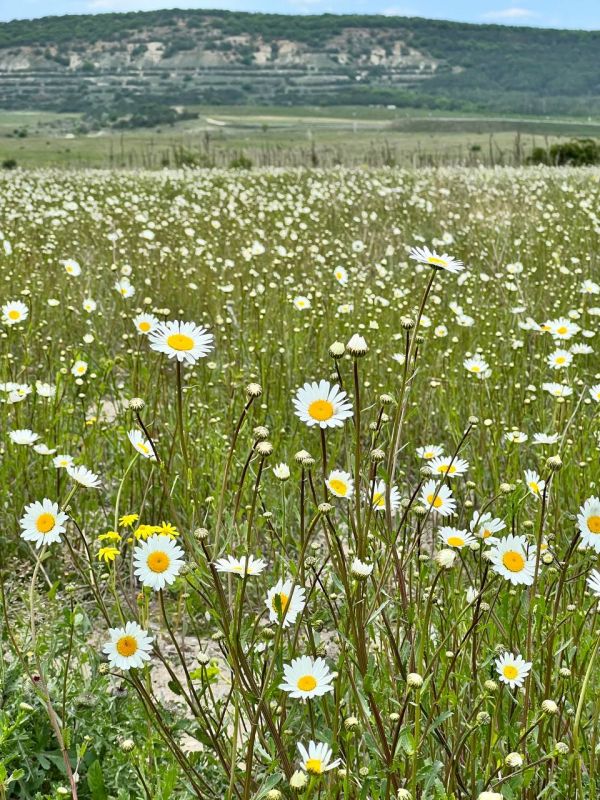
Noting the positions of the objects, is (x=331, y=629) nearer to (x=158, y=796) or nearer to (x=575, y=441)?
(x=158, y=796)

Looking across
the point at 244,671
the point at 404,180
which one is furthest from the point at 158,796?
the point at 404,180

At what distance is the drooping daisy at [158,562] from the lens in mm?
1473

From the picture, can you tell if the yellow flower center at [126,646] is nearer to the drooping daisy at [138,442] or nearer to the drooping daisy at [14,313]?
the drooping daisy at [138,442]

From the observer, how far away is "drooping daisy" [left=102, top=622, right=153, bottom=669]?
145 cm

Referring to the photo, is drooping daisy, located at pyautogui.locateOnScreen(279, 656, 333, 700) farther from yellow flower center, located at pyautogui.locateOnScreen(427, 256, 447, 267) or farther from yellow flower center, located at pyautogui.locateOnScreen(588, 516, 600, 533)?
yellow flower center, located at pyautogui.locateOnScreen(427, 256, 447, 267)

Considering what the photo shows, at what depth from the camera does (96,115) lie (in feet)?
414

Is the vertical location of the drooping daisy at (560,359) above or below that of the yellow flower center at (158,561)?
below

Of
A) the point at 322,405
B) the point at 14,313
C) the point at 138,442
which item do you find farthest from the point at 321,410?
the point at 14,313

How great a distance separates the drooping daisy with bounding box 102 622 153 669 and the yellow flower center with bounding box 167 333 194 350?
51 cm

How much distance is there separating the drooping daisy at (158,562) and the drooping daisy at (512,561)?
60 cm

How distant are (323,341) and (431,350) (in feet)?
2.10

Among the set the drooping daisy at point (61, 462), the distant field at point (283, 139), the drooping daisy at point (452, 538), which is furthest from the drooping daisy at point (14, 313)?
the distant field at point (283, 139)

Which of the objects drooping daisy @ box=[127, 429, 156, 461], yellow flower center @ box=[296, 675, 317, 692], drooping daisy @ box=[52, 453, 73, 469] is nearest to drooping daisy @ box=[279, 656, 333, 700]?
yellow flower center @ box=[296, 675, 317, 692]

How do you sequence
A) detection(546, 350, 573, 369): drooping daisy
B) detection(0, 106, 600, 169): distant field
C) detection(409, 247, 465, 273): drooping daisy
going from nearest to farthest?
detection(409, 247, 465, 273): drooping daisy → detection(546, 350, 573, 369): drooping daisy → detection(0, 106, 600, 169): distant field
